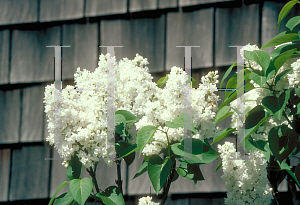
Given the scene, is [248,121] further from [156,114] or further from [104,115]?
[104,115]

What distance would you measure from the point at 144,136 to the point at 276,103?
1.18 feet

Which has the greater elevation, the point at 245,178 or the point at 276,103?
the point at 276,103

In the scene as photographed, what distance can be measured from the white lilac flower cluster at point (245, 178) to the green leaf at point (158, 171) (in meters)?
0.18

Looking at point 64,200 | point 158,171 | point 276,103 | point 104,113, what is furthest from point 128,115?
point 276,103

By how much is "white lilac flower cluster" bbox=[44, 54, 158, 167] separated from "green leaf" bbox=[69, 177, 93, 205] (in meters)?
0.05

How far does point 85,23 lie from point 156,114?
2.86ft

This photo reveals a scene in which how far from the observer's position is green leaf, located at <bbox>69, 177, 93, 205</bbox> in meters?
0.75

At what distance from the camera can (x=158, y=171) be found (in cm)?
77

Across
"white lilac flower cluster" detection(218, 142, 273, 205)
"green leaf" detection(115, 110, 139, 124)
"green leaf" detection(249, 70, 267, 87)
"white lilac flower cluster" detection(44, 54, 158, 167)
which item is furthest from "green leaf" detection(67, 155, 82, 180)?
"green leaf" detection(249, 70, 267, 87)

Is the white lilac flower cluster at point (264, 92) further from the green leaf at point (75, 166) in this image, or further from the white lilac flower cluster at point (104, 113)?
the green leaf at point (75, 166)

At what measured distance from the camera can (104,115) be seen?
823 millimetres

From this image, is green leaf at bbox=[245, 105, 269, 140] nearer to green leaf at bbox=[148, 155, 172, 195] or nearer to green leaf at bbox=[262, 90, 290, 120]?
green leaf at bbox=[262, 90, 290, 120]

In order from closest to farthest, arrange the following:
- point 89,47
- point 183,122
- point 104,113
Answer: point 183,122
point 104,113
point 89,47

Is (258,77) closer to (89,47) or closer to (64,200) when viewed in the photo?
(64,200)
